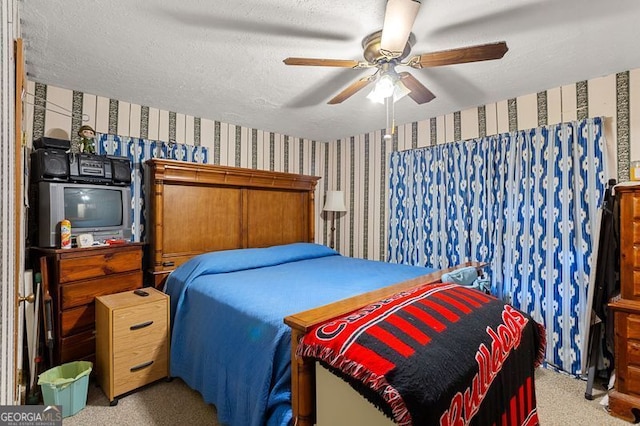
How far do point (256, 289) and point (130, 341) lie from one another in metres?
0.99

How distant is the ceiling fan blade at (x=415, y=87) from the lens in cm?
182

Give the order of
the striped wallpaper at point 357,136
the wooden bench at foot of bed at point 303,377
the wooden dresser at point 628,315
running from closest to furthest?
the wooden bench at foot of bed at point 303,377 → the wooden dresser at point 628,315 → the striped wallpaper at point 357,136

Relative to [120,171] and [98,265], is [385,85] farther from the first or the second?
[98,265]

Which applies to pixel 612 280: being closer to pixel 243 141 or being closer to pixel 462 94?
pixel 462 94

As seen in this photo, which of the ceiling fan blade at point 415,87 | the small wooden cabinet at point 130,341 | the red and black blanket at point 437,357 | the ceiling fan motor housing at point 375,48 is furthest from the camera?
the small wooden cabinet at point 130,341

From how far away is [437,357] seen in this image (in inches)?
39.6

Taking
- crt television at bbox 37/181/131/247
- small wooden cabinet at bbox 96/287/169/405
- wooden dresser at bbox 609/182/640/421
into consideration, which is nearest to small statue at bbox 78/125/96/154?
crt television at bbox 37/181/131/247

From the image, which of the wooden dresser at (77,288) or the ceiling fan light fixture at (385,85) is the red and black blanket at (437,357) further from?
the wooden dresser at (77,288)

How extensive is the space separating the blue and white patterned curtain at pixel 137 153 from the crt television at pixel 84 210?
268mm

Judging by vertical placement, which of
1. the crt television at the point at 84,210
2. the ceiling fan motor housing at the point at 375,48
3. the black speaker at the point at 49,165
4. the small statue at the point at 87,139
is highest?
the ceiling fan motor housing at the point at 375,48

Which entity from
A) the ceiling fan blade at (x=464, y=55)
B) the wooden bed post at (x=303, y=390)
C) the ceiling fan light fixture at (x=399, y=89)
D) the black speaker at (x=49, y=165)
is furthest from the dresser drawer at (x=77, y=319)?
the ceiling fan blade at (x=464, y=55)

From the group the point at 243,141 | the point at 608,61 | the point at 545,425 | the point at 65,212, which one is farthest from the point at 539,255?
the point at 65,212

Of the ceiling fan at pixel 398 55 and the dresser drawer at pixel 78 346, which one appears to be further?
the dresser drawer at pixel 78 346

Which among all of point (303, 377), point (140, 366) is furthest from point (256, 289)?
point (140, 366)
